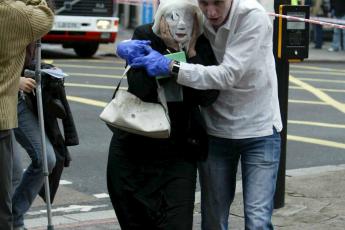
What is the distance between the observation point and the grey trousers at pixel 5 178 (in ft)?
14.7

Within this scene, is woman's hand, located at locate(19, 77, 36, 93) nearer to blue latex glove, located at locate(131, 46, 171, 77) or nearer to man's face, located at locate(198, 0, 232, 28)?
blue latex glove, located at locate(131, 46, 171, 77)

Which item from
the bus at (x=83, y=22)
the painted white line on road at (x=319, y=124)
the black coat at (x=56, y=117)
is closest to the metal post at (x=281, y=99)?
the black coat at (x=56, y=117)

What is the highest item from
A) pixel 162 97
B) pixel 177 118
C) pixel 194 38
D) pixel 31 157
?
pixel 194 38

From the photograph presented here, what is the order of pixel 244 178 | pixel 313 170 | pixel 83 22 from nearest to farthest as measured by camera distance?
pixel 244 178, pixel 313 170, pixel 83 22

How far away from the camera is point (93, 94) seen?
13.7 meters

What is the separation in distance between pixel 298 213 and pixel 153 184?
2623 millimetres

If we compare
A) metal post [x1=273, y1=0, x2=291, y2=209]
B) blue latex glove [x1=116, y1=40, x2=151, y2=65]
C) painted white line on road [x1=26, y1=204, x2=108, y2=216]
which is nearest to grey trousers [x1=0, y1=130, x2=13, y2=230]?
blue latex glove [x1=116, y1=40, x2=151, y2=65]

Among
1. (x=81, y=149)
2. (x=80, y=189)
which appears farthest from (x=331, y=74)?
(x=80, y=189)

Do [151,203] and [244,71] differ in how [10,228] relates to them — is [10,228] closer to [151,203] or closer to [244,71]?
[151,203]

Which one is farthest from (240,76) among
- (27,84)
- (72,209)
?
(72,209)

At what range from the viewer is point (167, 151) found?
14.5ft

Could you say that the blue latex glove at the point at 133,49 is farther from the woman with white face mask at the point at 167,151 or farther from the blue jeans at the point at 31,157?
the blue jeans at the point at 31,157

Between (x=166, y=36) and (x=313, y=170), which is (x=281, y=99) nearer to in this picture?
(x=313, y=170)

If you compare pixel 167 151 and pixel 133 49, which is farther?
pixel 167 151
